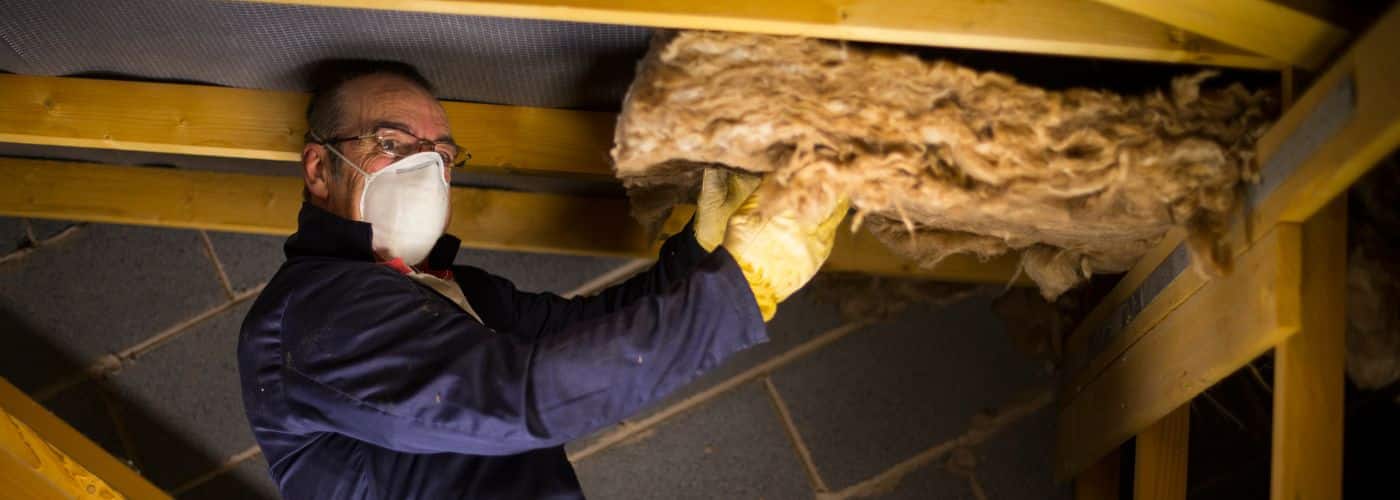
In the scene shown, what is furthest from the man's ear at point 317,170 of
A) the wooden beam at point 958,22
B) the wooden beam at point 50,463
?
the wooden beam at point 50,463

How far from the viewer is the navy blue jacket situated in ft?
5.12

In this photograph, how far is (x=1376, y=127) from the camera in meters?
1.27

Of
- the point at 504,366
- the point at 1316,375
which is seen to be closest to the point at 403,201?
the point at 504,366

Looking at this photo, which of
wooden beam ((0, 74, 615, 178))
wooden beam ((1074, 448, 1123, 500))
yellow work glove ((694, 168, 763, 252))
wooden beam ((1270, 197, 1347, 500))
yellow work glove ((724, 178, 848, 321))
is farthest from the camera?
wooden beam ((1074, 448, 1123, 500))

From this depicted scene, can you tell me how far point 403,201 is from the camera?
186 centimetres

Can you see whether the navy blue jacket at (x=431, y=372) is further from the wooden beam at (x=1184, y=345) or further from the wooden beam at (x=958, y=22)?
the wooden beam at (x=1184, y=345)

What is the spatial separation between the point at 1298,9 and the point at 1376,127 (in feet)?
0.66

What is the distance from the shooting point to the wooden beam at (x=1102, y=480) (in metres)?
2.35

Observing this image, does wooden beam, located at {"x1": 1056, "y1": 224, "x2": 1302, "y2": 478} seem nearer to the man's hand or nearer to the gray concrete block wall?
the gray concrete block wall

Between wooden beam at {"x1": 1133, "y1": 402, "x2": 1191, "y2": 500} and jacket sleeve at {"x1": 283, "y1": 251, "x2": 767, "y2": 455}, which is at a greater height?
jacket sleeve at {"x1": 283, "y1": 251, "x2": 767, "y2": 455}

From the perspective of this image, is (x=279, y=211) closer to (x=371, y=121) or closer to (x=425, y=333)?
(x=371, y=121)

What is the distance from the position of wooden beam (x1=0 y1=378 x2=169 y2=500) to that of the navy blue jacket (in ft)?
1.18

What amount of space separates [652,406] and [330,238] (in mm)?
901

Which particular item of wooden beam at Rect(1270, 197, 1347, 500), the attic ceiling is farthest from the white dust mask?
wooden beam at Rect(1270, 197, 1347, 500)
